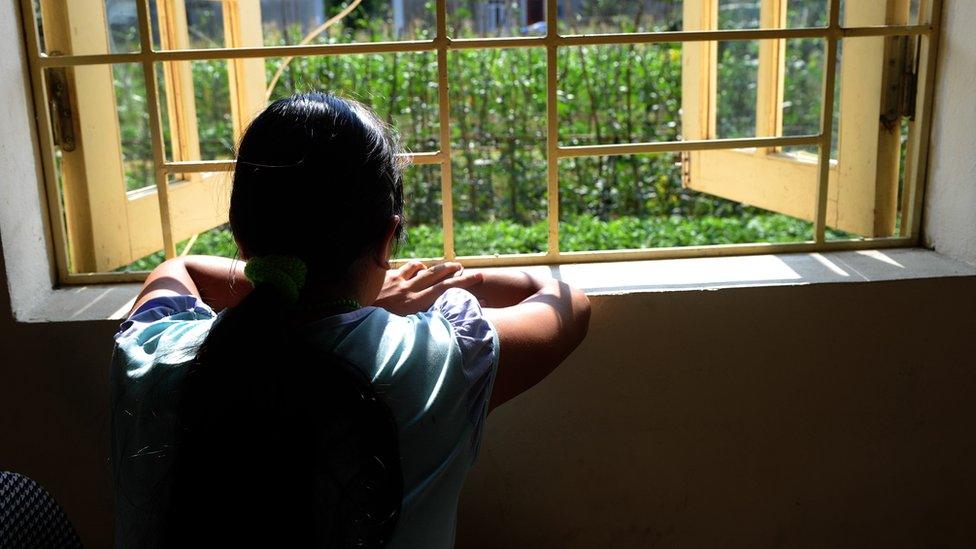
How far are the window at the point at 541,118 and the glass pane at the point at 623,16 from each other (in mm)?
15

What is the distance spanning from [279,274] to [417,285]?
0.40 m

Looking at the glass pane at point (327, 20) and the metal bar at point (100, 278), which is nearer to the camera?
the metal bar at point (100, 278)

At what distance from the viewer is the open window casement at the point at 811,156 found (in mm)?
1884

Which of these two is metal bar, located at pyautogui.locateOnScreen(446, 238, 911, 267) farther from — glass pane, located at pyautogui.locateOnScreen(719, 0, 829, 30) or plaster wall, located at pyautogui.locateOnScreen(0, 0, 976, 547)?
glass pane, located at pyautogui.locateOnScreen(719, 0, 829, 30)

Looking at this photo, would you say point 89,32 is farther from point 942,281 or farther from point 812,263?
point 942,281

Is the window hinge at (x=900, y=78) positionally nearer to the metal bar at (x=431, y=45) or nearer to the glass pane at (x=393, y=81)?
the metal bar at (x=431, y=45)

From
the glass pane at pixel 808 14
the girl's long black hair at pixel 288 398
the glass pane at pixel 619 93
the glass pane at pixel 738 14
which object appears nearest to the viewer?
the girl's long black hair at pixel 288 398

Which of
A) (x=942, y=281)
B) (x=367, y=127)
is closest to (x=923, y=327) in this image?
(x=942, y=281)

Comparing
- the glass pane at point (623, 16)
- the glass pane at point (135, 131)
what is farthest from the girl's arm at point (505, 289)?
the glass pane at point (623, 16)

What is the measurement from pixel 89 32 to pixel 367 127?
112cm

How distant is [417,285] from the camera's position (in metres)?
1.36

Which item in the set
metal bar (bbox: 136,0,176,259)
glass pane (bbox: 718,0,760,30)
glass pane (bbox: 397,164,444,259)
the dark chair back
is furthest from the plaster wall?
glass pane (bbox: 718,0,760,30)

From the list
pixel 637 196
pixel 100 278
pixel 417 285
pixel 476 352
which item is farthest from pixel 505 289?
pixel 637 196

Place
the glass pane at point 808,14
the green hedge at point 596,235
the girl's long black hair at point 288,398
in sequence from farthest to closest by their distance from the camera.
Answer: the glass pane at point 808,14 < the green hedge at point 596,235 < the girl's long black hair at point 288,398
